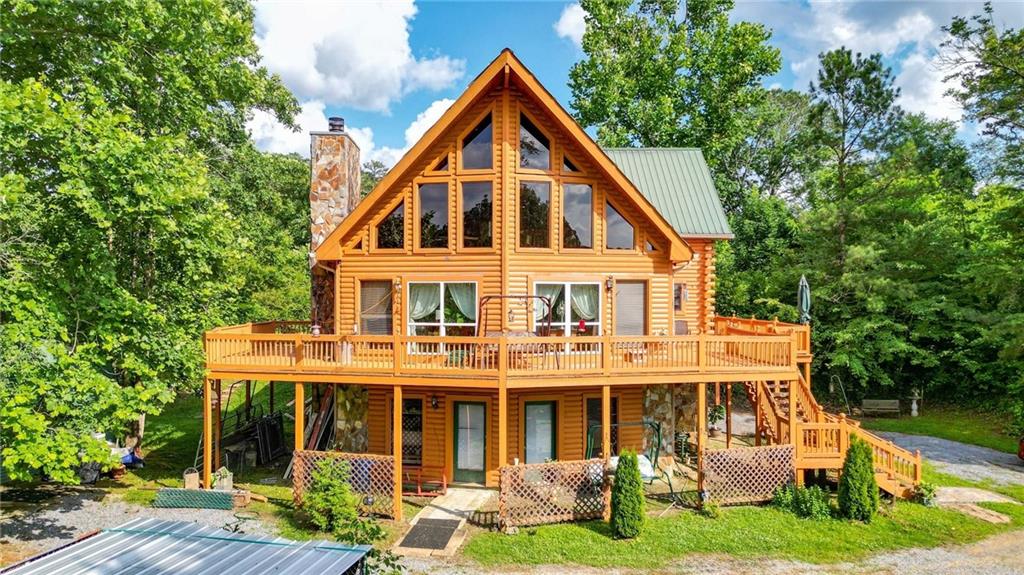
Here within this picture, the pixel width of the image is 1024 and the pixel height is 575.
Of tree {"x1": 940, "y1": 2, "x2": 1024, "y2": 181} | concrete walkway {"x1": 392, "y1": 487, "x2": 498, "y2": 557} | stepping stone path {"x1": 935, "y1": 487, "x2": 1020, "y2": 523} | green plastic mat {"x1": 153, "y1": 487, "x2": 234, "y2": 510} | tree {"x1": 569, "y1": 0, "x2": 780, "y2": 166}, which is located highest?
tree {"x1": 569, "y1": 0, "x2": 780, "y2": 166}

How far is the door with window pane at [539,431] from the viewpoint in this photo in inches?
538

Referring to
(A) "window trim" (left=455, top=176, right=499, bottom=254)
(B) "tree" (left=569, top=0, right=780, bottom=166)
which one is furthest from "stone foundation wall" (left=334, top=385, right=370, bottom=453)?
(B) "tree" (left=569, top=0, right=780, bottom=166)

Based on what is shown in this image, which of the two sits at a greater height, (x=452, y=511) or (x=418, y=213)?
(x=418, y=213)

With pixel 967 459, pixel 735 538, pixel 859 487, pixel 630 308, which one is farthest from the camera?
pixel 967 459

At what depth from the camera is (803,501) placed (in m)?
11.6

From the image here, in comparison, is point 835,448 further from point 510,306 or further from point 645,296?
point 510,306

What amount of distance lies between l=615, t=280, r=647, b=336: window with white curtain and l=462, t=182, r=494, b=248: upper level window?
12.1 ft

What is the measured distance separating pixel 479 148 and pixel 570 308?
15.1 feet

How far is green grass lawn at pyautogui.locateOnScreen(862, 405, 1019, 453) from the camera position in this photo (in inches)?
699

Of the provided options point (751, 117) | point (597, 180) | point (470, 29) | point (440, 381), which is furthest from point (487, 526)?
point (751, 117)

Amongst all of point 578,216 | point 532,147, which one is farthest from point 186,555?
point 532,147

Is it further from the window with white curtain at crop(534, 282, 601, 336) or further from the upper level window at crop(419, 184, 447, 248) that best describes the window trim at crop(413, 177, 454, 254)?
the window with white curtain at crop(534, 282, 601, 336)

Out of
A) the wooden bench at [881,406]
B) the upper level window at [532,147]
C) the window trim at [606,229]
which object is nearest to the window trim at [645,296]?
the window trim at [606,229]

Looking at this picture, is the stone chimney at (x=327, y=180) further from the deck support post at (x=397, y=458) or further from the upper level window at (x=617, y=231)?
the upper level window at (x=617, y=231)
